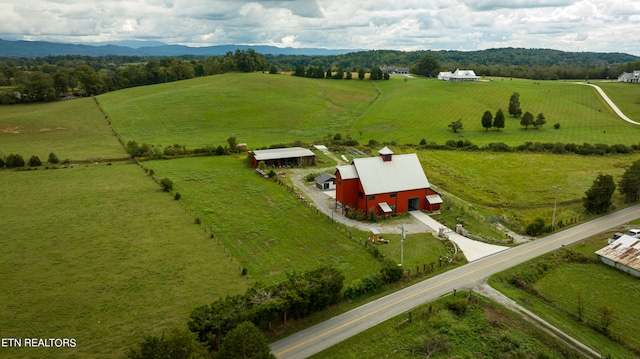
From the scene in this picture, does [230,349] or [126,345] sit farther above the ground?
[230,349]

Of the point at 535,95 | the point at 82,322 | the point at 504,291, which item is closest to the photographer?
the point at 82,322

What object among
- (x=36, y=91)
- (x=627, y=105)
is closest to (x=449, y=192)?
(x=627, y=105)

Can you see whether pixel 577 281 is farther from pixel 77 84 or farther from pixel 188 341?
pixel 77 84

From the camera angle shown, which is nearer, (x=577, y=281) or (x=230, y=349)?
(x=230, y=349)

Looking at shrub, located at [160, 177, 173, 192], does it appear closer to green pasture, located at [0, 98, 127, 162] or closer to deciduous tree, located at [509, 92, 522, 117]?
green pasture, located at [0, 98, 127, 162]

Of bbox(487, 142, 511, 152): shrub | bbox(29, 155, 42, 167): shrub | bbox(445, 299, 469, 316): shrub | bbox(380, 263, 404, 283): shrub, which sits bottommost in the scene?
bbox(445, 299, 469, 316): shrub

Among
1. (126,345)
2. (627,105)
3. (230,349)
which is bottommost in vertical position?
(126,345)

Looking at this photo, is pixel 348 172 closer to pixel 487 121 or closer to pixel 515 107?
pixel 487 121

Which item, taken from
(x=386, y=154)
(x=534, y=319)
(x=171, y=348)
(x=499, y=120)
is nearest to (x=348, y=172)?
(x=386, y=154)

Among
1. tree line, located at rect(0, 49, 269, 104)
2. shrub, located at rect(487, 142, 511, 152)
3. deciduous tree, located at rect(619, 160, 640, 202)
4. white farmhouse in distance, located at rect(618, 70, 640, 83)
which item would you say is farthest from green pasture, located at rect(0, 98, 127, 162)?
white farmhouse in distance, located at rect(618, 70, 640, 83)
